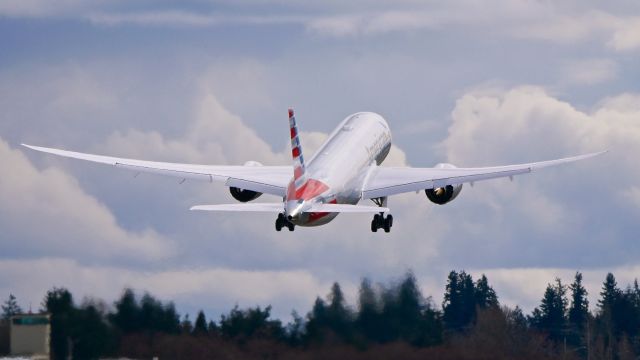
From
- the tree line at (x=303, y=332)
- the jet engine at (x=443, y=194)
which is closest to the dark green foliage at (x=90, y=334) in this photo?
the tree line at (x=303, y=332)

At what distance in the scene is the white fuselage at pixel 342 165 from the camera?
123188 millimetres

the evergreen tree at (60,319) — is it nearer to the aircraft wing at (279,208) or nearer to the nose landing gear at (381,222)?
the aircraft wing at (279,208)

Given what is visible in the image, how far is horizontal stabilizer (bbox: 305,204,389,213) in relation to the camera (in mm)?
118625

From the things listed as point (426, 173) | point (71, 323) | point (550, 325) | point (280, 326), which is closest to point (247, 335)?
point (280, 326)

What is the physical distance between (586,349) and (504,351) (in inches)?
701

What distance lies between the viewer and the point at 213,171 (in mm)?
135250

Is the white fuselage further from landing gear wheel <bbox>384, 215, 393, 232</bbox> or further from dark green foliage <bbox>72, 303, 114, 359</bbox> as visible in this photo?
dark green foliage <bbox>72, 303, 114, 359</bbox>

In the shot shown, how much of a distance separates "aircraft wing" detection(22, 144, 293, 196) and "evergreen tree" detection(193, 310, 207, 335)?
16882 mm

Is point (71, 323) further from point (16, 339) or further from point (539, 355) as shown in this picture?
point (539, 355)

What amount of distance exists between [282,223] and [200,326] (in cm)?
1184

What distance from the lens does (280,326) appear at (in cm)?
11569

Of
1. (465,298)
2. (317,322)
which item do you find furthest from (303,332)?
(465,298)

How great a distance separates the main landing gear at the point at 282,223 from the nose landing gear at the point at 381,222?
10.3 meters

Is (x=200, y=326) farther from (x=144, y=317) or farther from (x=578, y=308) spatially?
(x=578, y=308)
